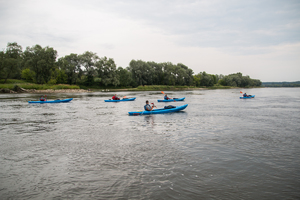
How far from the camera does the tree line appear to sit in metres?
66.7

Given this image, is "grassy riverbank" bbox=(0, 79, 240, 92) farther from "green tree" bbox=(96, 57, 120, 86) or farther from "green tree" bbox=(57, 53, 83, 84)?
"green tree" bbox=(57, 53, 83, 84)

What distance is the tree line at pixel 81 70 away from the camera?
66.7 meters

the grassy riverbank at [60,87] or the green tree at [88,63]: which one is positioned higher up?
the green tree at [88,63]

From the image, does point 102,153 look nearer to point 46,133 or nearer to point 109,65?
point 46,133

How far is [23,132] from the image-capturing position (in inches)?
529

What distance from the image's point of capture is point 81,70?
79.1m

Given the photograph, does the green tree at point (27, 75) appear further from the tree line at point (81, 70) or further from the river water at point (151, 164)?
the river water at point (151, 164)

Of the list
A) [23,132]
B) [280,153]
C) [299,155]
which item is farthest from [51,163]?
[299,155]

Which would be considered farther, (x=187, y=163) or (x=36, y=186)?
(x=187, y=163)

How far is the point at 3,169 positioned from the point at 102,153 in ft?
12.3

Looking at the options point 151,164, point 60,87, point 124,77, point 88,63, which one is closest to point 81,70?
point 88,63

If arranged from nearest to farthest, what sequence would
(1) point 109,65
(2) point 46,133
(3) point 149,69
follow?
(2) point 46,133 < (1) point 109,65 < (3) point 149,69

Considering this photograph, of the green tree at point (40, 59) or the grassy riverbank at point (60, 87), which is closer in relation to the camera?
the grassy riverbank at point (60, 87)

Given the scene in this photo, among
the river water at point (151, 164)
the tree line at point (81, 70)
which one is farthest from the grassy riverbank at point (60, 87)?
the river water at point (151, 164)
